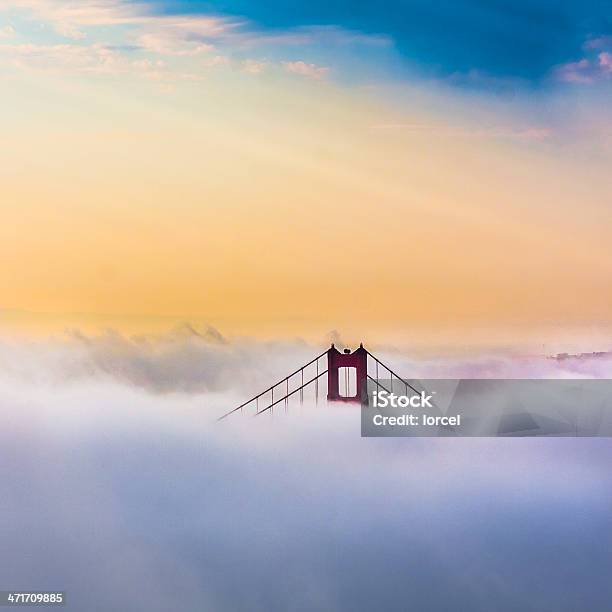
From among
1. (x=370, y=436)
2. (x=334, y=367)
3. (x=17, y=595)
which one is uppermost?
(x=334, y=367)

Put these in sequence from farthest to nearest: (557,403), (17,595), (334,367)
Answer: (334,367), (557,403), (17,595)

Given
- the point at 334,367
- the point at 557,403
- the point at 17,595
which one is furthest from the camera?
the point at 334,367

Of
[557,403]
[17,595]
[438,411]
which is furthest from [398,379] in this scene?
[17,595]

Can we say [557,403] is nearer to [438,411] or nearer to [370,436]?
[438,411]

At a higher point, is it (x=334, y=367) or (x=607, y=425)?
(x=334, y=367)

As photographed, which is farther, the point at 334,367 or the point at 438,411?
the point at 334,367

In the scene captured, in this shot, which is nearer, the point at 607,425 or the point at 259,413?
the point at 607,425

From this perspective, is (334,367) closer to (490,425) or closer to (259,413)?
(259,413)

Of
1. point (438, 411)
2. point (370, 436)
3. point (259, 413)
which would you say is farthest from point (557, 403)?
point (259, 413)

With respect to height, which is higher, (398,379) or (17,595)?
(398,379)
